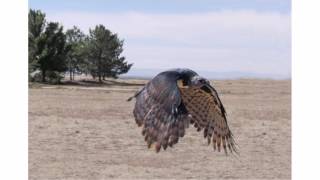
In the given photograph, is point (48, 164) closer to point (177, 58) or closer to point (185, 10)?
point (177, 58)

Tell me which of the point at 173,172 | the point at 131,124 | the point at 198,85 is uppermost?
the point at 198,85

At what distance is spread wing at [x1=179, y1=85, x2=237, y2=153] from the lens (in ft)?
18.4

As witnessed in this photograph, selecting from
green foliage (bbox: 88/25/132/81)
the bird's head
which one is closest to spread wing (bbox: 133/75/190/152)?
the bird's head

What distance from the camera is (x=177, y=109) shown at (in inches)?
219

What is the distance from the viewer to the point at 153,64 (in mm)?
5645

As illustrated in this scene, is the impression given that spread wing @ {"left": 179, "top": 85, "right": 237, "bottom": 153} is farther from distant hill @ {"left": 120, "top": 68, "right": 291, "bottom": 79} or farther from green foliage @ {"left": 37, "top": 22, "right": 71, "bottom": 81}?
green foliage @ {"left": 37, "top": 22, "right": 71, "bottom": 81}

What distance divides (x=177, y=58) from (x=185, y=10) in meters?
0.45

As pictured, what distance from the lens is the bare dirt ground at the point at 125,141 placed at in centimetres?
551

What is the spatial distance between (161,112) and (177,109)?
15cm
